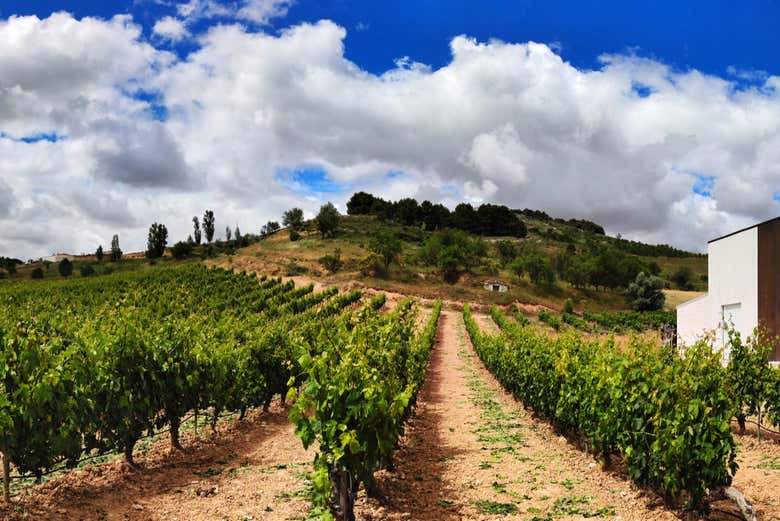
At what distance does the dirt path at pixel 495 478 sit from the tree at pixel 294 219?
9607 cm

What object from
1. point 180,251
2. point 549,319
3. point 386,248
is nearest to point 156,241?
point 180,251

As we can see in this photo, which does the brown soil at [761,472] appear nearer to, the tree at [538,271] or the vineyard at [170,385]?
the vineyard at [170,385]

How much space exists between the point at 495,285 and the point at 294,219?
192ft

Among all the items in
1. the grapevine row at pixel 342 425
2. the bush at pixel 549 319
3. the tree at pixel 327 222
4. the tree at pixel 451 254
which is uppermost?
the tree at pixel 327 222

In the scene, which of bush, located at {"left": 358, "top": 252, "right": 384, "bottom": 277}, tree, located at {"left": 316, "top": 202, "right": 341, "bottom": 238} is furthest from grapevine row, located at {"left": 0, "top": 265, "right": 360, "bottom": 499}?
tree, located at {"left": 316, "top": 202, "right": 341, "bottom": 238}

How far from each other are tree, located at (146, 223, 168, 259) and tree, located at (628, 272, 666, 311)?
3155 inches

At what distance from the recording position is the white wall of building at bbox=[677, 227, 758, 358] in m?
18.9

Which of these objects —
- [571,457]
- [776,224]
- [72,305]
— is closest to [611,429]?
[571,457]

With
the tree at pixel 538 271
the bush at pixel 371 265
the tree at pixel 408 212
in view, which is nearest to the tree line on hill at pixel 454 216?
the tree at pixel 408 212

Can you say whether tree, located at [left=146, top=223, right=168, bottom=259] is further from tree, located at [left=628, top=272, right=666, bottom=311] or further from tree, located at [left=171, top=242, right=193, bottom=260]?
tree, located at [left=628, top=272, right=666, bottom=311]

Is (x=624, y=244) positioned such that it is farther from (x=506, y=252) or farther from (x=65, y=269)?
(x=65, y=269)

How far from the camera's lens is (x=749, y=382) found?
1096 centimetres

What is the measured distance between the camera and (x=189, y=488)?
24.5 ft

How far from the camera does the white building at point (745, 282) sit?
60.0 ft
